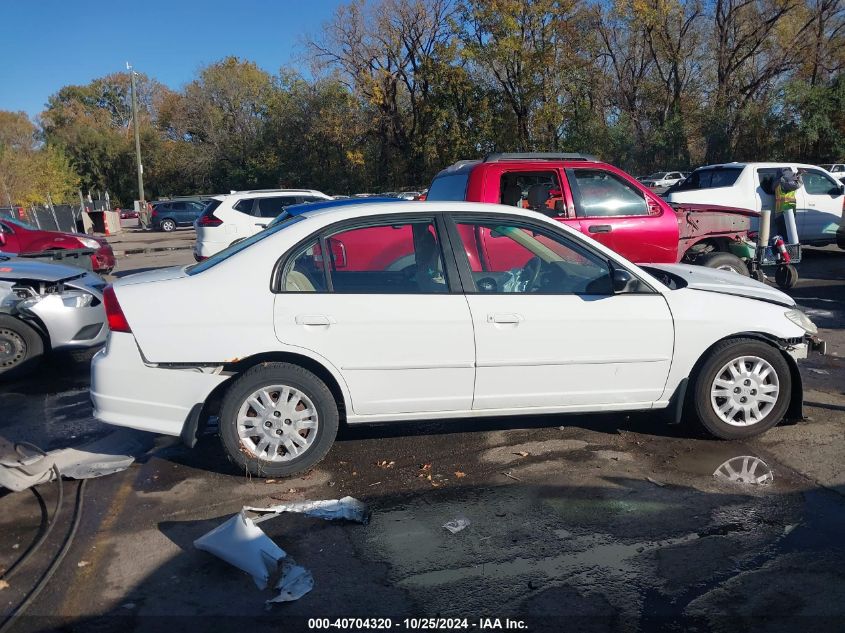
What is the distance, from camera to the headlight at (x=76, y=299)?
25.3 feet

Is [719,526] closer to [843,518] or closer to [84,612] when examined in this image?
[843,518]

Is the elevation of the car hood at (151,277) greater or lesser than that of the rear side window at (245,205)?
lesser

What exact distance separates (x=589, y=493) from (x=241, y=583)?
2.06 meters

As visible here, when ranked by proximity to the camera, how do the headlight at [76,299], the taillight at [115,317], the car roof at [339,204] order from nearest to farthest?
the taillight at [115,317] < the car roof at [339,204] < the headlight at [76,299]

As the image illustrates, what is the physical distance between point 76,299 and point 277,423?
435 centimetres

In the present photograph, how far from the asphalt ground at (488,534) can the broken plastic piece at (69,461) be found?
0.31ft

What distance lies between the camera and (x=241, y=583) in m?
3.48

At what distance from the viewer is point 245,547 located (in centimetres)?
363

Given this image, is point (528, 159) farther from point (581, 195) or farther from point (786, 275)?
point (786, 275)

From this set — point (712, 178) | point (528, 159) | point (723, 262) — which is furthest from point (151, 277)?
point (712, 178)

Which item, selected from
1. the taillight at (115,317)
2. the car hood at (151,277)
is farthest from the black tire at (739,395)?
the taillight at (115,317)

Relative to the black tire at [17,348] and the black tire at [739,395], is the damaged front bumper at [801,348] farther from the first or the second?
the black tire at [17,348]

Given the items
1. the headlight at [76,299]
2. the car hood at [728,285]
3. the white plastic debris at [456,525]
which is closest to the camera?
the white plastic debris at [456,525]

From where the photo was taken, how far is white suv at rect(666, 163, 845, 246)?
540 inches
